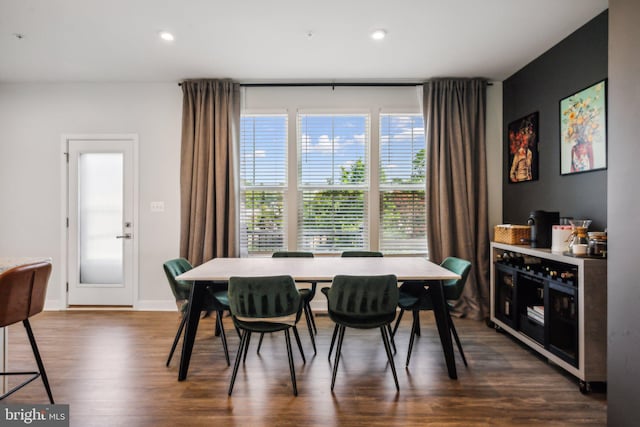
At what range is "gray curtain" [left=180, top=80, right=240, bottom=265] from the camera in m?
3.73

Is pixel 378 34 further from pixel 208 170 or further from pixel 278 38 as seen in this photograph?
pixel 208 170

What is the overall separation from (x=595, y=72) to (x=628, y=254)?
1881 millimetres

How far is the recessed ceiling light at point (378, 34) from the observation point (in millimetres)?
2848

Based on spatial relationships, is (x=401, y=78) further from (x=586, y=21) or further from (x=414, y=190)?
(x=586, y=21)

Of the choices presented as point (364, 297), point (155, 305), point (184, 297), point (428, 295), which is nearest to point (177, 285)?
point (184, 297)

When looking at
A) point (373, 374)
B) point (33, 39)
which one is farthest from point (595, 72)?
point (33, 39)

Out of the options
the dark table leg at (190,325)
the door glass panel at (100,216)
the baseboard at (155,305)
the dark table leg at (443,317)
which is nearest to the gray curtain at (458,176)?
the dark table leg at (443,317)

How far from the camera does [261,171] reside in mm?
4004

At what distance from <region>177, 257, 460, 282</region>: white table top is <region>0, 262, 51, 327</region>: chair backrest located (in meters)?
0.77

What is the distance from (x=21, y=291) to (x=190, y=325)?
0.99 meters

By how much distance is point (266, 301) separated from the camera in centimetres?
207

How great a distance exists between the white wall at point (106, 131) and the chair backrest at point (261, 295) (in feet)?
7.48

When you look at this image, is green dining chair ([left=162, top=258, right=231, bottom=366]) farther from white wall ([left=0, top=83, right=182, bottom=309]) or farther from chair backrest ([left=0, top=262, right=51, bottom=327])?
white wall ([left=0, top=83, right=182, bottom=309])

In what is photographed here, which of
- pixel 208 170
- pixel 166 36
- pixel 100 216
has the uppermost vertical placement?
pixel 166 36
